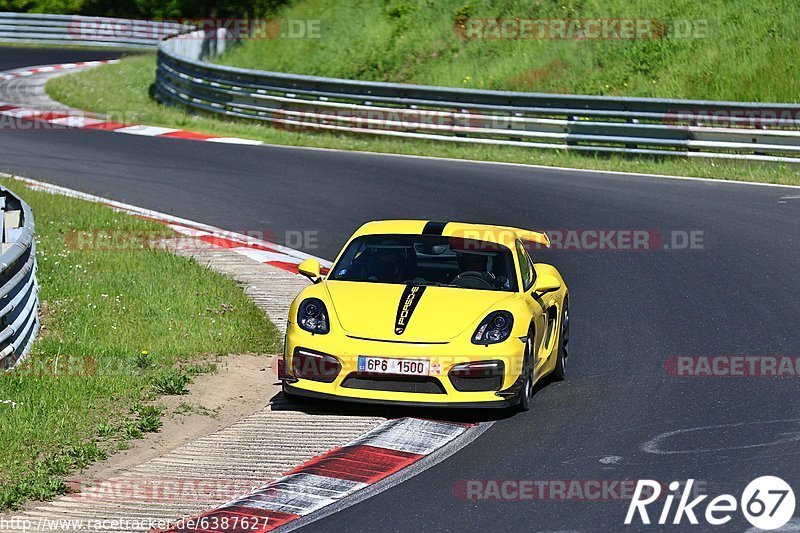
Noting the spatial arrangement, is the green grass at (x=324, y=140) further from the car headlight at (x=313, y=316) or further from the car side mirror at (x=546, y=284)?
the car headlight at (x=313, y=316)

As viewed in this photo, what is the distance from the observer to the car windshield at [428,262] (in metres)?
9.58

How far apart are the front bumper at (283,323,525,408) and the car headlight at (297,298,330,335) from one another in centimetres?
17

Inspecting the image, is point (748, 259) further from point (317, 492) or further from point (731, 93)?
point (731, 93)

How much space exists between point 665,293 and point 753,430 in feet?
14.3

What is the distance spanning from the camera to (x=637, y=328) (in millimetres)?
11203

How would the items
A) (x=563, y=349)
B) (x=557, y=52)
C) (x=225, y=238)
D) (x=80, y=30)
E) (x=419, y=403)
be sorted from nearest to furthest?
→ (x=419, y=403), (x=563, y=349), (x=225, y=238), (x=557, y=52), (x=80, y=30)

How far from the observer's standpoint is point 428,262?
1000 centimetres

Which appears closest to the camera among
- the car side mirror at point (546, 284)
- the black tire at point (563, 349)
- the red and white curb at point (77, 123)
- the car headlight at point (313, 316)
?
the car headlight at point (313, 316)

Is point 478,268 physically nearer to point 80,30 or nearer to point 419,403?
point 419,403

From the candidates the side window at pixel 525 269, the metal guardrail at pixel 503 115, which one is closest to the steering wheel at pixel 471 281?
the side window at pixel 525 269

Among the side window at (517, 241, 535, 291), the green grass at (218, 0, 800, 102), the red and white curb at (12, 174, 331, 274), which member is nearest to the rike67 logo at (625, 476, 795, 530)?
the side window at (517, 241, 535, 291)

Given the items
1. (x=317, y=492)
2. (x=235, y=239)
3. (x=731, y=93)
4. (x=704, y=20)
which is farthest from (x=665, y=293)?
(x=704, y=20)

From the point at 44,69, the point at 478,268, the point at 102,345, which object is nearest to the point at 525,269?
the point at 478,268

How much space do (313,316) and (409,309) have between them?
0.66 metres
